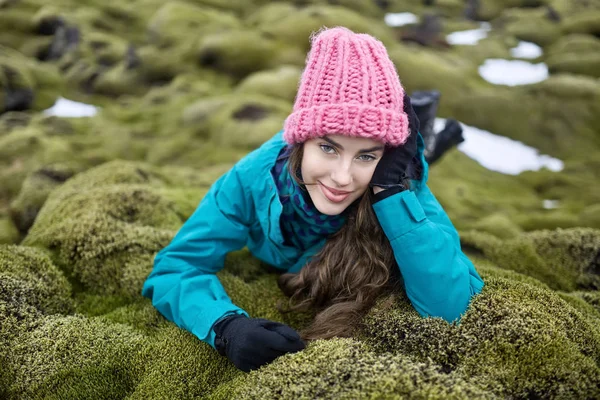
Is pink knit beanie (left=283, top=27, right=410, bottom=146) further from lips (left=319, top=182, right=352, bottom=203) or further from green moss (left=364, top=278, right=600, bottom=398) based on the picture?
green moss (left=364, top=278, right=600, bottom=398)

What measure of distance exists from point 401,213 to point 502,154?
47.7 feet

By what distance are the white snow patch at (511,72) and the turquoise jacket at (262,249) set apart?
20441 millimetres

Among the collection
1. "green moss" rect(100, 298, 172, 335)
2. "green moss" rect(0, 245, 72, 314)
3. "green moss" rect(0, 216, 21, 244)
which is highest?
"green moss" rect(0, 245, 72, 314)

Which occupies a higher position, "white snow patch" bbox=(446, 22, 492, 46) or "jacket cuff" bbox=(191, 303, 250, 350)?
"jacket cuff" bbox=(191, 303, 250, 350)

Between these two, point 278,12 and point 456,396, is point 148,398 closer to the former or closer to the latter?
point 456,396

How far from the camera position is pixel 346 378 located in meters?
3.26

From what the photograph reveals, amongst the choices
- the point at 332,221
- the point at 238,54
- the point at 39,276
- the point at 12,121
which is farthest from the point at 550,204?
the point at 12,121

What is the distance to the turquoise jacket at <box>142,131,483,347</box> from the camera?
3957mm

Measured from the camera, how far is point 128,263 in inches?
212

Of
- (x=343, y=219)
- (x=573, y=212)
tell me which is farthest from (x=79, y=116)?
(x=573, y=212)

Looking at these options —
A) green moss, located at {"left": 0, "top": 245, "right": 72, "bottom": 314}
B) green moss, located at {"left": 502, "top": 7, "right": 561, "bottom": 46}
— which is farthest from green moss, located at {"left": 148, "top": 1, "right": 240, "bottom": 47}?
green moss, located at {"left": 0, "top": 245, "right": 72, "bottom": 314}

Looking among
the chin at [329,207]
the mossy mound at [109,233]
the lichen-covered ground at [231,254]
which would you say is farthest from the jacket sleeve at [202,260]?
the chin at [329,207]

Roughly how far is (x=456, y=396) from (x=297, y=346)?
1.31 meters

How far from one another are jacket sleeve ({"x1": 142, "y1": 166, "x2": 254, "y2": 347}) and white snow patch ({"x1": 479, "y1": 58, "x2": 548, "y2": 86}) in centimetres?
2081
